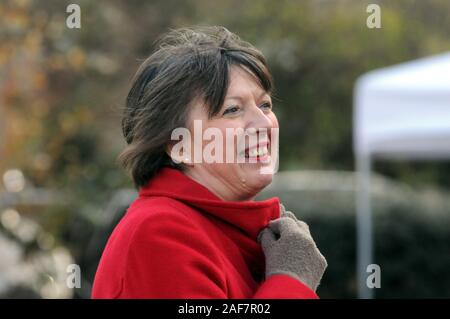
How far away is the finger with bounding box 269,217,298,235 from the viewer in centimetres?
177

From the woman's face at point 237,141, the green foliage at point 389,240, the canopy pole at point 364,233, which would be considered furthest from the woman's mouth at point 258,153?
the green foliage at point 389,240

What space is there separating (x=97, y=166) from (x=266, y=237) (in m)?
4.48

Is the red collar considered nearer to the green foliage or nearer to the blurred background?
the blurred background

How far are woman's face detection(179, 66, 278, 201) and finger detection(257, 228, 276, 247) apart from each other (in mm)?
89

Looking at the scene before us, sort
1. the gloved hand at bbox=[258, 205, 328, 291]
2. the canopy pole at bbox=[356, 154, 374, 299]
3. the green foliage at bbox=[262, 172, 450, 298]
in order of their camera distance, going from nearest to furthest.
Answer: the gloved hand at bbox=[258, 205, 328, 291] → the canopy pole at bbox=[356, 154, 374, 299] → the green foliage at bbox=[262, 172, 450, 298]

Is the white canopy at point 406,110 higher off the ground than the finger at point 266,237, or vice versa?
the white canopy at point 406,110

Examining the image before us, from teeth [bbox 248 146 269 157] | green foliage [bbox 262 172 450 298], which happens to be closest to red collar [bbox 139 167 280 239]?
teeth [bbox 248 146 269 157]

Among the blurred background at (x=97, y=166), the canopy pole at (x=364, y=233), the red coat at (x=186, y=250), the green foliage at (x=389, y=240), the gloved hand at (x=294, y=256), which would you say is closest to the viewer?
the red coat at (x=186, y=250)

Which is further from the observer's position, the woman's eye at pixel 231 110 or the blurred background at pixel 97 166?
the blurred background at pixel 97 166

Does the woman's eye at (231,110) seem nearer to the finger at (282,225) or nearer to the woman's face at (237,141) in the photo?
the woman's face at (237,141)

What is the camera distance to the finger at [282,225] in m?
1.77

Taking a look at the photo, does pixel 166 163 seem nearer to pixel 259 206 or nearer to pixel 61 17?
pixel 259 206
